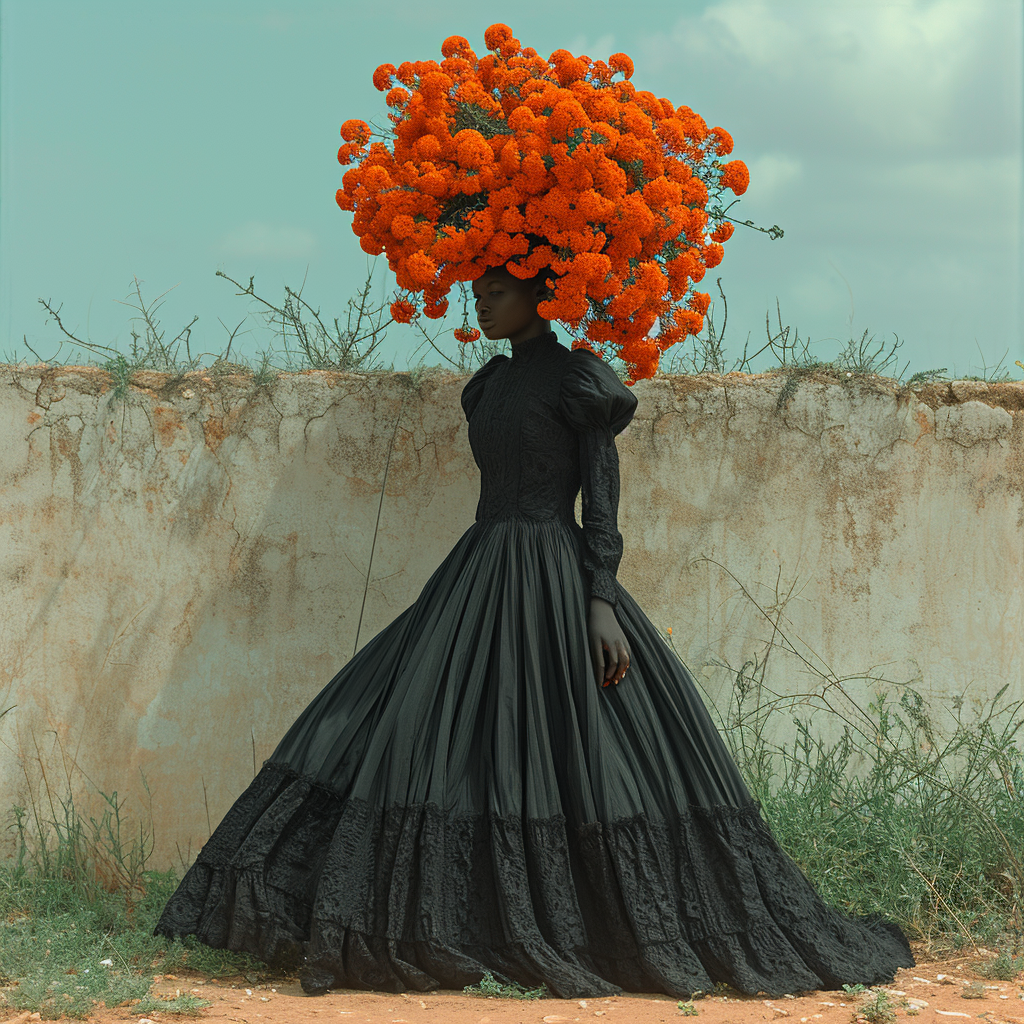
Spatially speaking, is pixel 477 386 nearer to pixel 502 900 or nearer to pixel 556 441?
pixel 556 441

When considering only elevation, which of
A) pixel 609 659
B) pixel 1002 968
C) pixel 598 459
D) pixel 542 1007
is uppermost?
pixel 598 459

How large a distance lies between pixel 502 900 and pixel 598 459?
137 centimetres

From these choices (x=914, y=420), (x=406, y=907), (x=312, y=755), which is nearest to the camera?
(x=406, y=907)

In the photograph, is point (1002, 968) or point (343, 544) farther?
point (343, 544)

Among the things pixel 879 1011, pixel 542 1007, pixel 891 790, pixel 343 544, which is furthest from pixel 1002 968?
pixel 343 544

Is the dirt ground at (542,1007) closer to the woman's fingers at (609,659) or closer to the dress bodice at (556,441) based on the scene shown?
the woman's fingers at (609,659)

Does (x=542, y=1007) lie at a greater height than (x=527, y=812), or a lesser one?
lesser

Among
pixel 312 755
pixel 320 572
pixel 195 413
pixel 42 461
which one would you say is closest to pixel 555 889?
pixel 312 755

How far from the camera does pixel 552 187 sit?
10.9 ft

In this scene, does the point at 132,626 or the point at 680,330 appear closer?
the point at 680,330

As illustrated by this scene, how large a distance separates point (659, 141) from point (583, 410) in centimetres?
93

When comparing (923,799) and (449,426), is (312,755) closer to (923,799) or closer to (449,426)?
(449,426)

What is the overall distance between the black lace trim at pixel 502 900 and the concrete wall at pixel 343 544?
114 cm

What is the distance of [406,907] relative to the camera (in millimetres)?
3051
